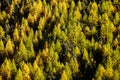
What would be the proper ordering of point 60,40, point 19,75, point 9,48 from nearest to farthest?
point 19,75
point 60,40
point 9,48

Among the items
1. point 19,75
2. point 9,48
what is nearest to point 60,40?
point 9,48

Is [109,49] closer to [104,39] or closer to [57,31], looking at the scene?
[104,39]

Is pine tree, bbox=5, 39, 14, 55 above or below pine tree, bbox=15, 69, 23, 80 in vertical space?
below

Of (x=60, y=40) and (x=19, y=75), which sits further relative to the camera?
(x=60, y=40)

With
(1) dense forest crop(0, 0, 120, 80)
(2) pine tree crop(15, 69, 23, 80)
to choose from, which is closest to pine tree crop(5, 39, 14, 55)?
(1) dense forest crop(0, 0, 120, 80)

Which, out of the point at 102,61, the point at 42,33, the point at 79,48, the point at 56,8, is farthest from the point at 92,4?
the point at 102,61

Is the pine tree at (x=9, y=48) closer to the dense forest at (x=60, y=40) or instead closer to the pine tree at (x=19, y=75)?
the dense forest at (x=60, y=40)

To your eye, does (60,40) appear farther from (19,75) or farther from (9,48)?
(19,75)

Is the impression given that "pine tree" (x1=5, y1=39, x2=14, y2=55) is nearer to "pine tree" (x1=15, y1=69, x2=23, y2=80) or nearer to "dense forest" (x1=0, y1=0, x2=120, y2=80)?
"dense forest" (x1=0, y1=0, x2=120, y2=80)
